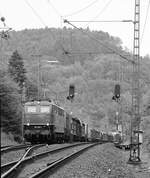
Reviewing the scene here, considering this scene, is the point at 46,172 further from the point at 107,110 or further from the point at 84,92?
the point at 107,110

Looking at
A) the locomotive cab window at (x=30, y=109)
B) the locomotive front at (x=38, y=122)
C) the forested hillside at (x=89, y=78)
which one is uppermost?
the forested hillside at (x=89, y=78)

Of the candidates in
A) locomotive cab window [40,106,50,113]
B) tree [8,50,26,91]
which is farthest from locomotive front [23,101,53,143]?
tree [8,50,26,91]

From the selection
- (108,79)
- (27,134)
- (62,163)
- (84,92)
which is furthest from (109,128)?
(62,163)

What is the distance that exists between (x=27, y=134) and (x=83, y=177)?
61.1 ft

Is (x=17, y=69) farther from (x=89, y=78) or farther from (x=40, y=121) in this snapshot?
(x=40, y=121)

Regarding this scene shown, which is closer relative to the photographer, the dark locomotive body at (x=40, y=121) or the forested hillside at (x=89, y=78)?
the dark locomotive body at (x=40, y=121)

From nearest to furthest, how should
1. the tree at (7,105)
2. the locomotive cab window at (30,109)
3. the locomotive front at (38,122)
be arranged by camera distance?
the tree at (7,105), the locomotive front at (38,122), the locomotive cab window at (30,109)

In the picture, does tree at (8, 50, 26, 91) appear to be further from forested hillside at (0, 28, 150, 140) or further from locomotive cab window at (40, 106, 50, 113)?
locomotive cab window at (40, 106, 50, 113)

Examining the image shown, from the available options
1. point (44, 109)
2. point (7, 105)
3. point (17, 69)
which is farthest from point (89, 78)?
point (7, 105)

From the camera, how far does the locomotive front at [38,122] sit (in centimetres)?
3111

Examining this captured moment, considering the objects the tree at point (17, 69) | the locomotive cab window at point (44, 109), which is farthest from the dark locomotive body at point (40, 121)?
the tree at point (17, 69)

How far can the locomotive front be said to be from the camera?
31.1 meters

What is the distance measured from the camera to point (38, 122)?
1240 inches

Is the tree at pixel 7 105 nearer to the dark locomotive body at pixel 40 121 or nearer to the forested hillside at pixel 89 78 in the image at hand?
the dark locomotive body at pixel 40 121
